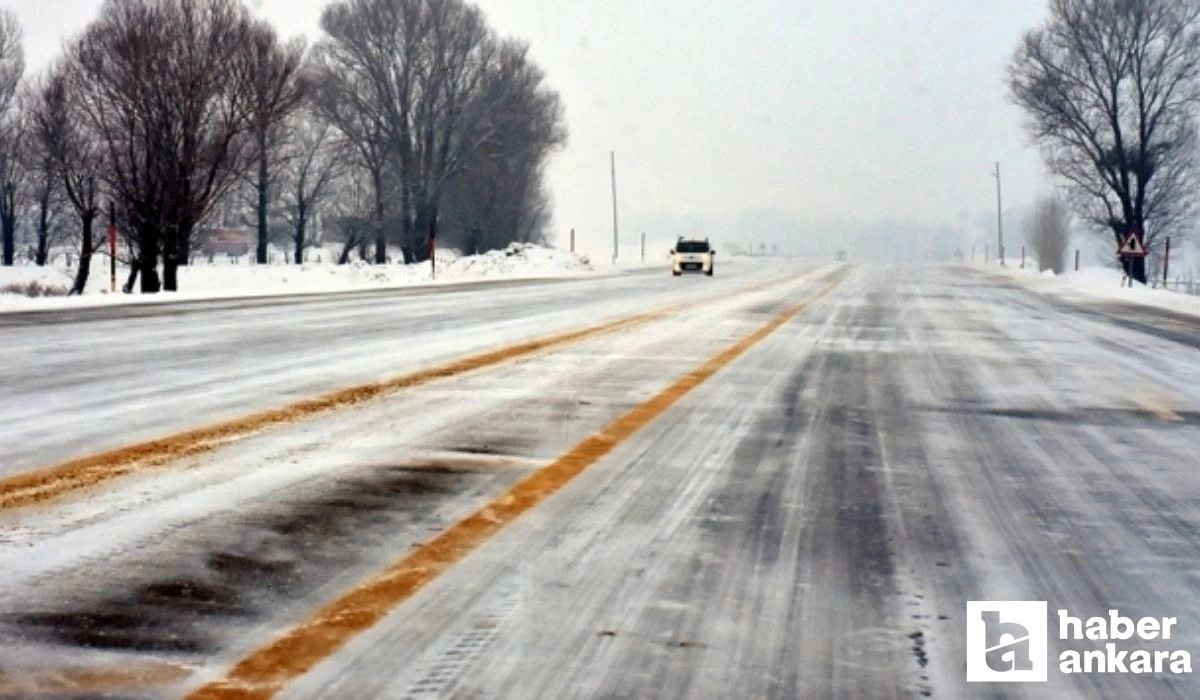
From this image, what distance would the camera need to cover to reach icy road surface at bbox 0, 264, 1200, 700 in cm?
310

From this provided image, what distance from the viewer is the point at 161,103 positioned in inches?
1217

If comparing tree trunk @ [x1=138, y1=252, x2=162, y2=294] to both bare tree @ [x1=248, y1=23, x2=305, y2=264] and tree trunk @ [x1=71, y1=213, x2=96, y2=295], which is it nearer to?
bare tree @ [x1=248, y1=23, x2=305, y2=264]

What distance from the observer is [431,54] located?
174 ft

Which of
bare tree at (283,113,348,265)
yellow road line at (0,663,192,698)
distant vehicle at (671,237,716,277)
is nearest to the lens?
yellow road line at (0,663,192,698)

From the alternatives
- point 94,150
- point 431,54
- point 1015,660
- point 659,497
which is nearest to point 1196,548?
point 1015,660

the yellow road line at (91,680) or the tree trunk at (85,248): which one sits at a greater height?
the tree trunk at (85,248)

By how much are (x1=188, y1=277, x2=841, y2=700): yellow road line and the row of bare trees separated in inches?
1088

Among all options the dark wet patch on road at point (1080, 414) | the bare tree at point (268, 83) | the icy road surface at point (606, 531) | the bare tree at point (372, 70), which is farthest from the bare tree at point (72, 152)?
the dark wet patch on road at point (1080, 414)

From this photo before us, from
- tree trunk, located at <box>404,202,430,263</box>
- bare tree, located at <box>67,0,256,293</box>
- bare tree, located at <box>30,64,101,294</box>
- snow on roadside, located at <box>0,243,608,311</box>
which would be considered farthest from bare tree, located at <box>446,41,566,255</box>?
bare tree, located at <box>67,0,256,293</box>

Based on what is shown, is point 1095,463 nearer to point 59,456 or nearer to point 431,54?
point 59,456

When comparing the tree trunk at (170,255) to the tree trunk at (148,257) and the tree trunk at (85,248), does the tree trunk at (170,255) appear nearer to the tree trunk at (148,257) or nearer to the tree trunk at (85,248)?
the tree trunk at (148,257)

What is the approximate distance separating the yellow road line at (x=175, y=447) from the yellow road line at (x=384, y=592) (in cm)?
165

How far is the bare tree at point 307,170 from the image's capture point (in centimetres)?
6312

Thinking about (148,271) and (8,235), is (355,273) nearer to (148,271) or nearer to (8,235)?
(148,271)
